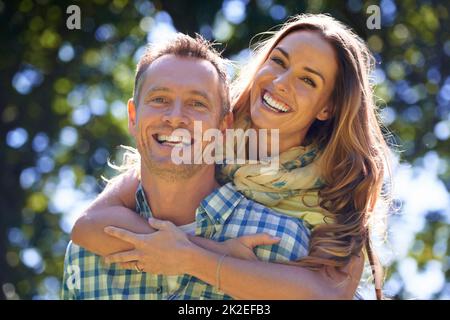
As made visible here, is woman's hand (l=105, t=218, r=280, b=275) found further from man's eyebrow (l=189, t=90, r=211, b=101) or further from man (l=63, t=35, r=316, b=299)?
man's eyebrow (l=189, t=90, r=211, b=101)

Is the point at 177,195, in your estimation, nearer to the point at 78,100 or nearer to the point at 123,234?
the point at 123,234

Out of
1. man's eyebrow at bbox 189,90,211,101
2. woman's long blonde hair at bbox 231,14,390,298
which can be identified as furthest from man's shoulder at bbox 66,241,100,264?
woman's long blonde hair at bbox 231,14,390,298

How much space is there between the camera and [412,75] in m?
6.97

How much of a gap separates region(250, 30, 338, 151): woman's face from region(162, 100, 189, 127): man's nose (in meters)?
0.37

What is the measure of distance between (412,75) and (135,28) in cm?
202

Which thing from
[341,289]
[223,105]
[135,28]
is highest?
[135,28]

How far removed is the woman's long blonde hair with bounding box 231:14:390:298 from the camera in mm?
3203

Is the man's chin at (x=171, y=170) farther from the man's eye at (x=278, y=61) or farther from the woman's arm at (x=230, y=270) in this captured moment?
the man's eye at (x=278, y=61)

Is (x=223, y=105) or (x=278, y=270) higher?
(x=223, y=105)

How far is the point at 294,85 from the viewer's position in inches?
129

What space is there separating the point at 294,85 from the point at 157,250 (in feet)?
2.47

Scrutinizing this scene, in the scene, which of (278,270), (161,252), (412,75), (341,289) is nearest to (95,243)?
(161,252)

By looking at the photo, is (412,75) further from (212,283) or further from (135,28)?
(212,283)
